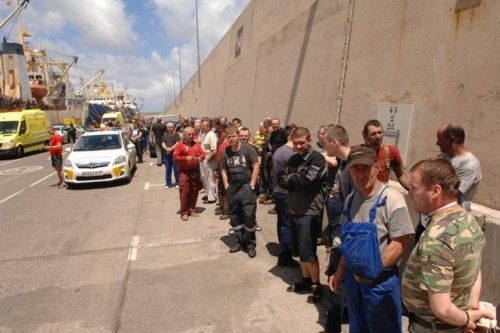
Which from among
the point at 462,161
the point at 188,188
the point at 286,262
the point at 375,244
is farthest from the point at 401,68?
the point at 188,188

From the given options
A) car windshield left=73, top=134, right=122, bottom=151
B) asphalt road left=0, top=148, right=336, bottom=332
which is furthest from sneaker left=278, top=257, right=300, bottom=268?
car windshield left=73, top=134, right=122, bottom=151

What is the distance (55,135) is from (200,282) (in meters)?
8.59

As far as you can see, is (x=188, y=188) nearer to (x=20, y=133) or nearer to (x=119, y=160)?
(x=119, y=160)

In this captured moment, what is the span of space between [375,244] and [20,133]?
22.8 metres

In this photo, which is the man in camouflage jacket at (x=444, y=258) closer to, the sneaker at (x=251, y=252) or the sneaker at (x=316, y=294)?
the sneaker at (x=316, y=294)

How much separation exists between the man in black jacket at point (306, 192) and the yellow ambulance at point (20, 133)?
65.7 feet

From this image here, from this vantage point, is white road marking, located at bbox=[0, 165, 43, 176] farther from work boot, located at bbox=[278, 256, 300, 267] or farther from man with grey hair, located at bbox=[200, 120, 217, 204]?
work boot, located at bbox=[278, 256, 300, 267]

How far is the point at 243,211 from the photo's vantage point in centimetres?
576

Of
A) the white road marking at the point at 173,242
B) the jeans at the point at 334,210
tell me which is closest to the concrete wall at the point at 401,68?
the jeans at the point at 334,210

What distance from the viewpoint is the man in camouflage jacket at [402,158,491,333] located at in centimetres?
182

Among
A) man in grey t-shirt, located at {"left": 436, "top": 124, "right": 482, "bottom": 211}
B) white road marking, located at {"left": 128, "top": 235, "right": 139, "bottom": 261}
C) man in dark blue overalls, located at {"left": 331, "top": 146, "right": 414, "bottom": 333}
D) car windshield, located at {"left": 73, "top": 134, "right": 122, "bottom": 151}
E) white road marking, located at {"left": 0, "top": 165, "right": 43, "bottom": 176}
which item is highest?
man in grey t-shirt, located at {"left": 436, "top": 124, "right": 482, "bottom": 211}

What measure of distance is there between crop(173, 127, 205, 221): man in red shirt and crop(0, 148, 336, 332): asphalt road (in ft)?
1.23

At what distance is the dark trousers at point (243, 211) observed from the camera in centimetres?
573

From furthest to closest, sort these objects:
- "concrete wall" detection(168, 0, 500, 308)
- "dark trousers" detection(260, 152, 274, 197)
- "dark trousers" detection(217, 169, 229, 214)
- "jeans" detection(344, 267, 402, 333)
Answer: "dark trousers" detection(260, 152, 274, 197), "dark trousers" detection(217, 169, 229, 214), "concrete wall" detection(168, 0, 500, 308), "jeans" detection(344, 267, 402, 333)
